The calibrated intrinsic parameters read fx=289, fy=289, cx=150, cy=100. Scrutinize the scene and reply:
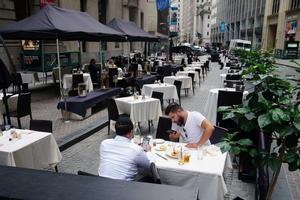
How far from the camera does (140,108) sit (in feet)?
26.0

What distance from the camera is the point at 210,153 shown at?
4.12 m

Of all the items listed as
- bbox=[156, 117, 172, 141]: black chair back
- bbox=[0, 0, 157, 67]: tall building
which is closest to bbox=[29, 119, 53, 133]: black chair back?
bbox=[156, 117, 172, 141]: black chair back

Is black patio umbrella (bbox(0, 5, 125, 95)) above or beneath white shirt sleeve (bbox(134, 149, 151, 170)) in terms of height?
above

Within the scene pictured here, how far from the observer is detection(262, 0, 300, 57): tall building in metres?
41.9

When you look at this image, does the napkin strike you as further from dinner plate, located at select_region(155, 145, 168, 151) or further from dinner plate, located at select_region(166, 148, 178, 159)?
dinner plate, located at select_region(155, 145, 168, 151)

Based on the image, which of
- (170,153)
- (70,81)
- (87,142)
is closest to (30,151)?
(170,153)

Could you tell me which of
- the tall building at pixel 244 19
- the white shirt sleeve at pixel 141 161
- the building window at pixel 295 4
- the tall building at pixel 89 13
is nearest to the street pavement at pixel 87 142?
the white shirt sleeve at pixel 141 161

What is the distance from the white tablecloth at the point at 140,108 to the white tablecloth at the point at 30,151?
291 centimetres

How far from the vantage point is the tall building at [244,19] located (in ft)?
199

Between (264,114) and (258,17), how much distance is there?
6495cm

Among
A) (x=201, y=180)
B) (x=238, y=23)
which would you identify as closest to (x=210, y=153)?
(x=201, y=180)

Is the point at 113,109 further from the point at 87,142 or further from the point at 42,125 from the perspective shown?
the point at 42,125

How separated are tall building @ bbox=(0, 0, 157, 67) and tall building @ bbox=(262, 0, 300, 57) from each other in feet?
71.5

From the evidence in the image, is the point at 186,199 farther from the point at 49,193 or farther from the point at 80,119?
the point at 80,119
